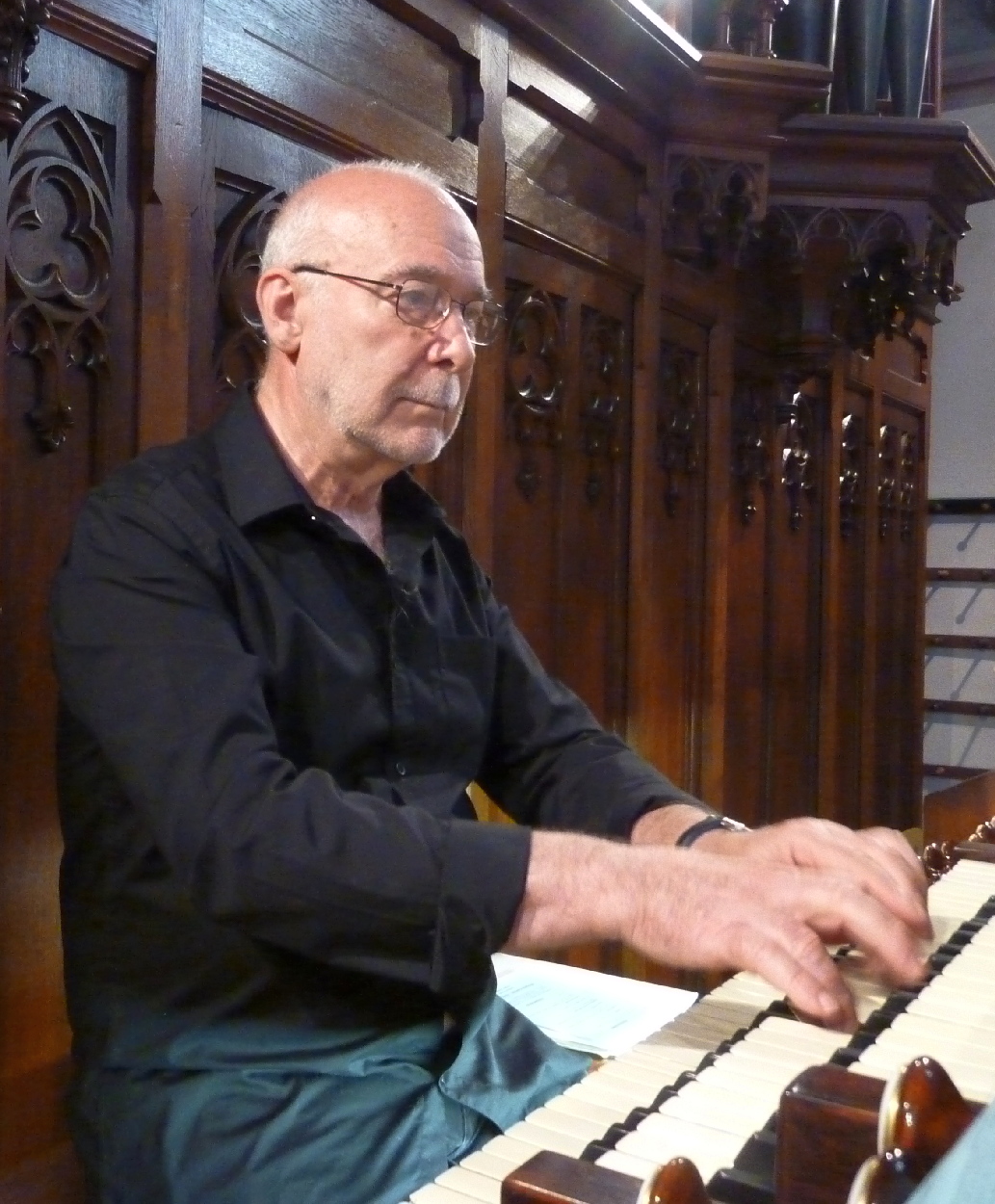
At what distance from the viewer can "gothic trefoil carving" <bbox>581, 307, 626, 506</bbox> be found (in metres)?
2.92

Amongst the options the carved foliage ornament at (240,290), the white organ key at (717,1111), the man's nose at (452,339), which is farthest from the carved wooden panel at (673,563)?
the white organ key at (717,1111)

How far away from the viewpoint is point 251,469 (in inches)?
55.5

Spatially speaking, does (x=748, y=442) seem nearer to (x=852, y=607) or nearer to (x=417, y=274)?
(x=852, y=607)

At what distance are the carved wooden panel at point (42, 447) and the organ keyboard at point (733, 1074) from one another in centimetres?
101

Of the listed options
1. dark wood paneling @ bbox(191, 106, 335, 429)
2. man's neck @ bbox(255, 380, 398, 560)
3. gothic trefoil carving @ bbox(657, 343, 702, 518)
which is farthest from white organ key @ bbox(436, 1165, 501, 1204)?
gothic trefoil carving @ bbox(657, 343, 702, 518)

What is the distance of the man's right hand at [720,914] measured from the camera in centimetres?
83

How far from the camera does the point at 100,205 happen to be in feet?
5.64

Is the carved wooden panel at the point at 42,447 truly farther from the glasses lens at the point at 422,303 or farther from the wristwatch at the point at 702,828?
the wristwatch at the point at 702,828

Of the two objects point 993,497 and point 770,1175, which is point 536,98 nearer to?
point 770,1175

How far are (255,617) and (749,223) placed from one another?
7.29 ft

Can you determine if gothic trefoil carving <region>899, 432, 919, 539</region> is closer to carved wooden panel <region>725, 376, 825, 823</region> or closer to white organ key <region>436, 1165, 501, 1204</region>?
carved wooden panel <region>725, 376, 825, 823</region>

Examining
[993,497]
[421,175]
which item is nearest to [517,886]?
[421,175]

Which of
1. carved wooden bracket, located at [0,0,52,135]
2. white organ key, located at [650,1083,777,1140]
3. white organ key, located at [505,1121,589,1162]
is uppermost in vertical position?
carved wooden bracket, located at [0,0,52,135]

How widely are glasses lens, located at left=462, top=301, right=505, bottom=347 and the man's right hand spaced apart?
0.80 metres
